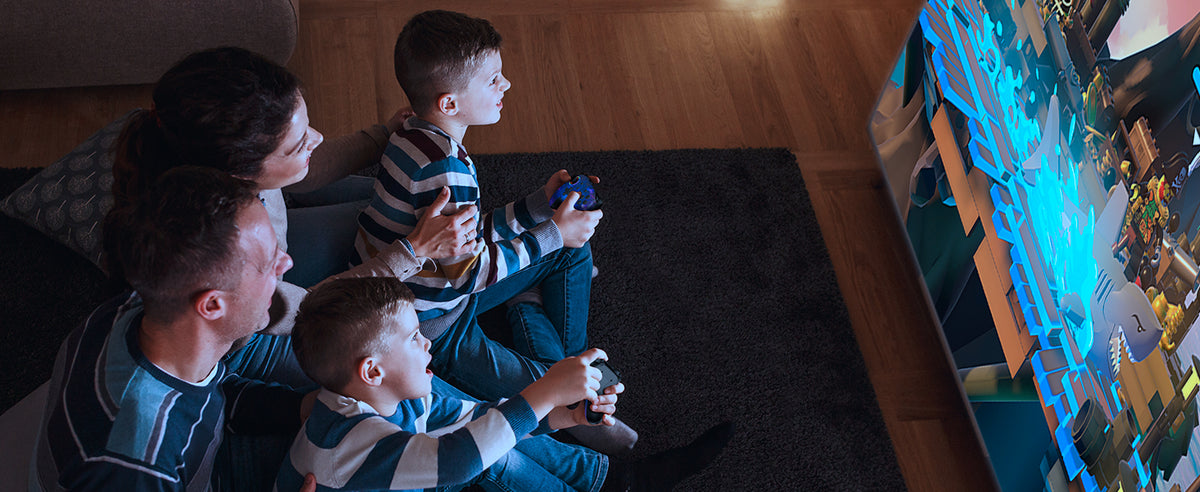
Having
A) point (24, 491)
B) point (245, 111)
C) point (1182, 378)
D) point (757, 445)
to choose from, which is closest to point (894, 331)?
point (757, 445)

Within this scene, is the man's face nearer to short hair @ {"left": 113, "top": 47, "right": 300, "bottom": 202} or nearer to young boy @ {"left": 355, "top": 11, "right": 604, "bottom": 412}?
short hair @ {"left": 113, "top": 47, "right": 300, "bottom": 202}

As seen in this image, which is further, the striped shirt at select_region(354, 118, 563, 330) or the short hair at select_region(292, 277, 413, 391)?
the striped shirt at select_region(354, 118, 563, 330)

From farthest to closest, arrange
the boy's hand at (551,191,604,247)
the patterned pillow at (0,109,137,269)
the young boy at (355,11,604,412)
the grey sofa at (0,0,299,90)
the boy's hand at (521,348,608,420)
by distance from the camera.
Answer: the grey sofa at (0,0,299,90) → the patterned pillow at (0,109,137,269) → the boy's hand at (551,191,604,247) → the young boy at (355,11,604,412) → the boy's hand at (521,348,608,420)

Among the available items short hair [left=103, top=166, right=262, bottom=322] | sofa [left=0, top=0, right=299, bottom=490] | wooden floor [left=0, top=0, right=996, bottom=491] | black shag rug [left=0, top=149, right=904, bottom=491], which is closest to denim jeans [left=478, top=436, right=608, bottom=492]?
black shag rug [left=0, top=149, right=904, bottom=491]

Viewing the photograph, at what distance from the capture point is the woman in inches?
53.3

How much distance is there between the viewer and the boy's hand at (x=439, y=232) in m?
1.55

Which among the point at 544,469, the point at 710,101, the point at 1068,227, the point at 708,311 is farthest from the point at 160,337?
the point at 710,101

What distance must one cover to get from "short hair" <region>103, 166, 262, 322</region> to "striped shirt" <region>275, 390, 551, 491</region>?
0.25 m

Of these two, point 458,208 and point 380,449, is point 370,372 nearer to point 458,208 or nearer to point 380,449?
point 380,449

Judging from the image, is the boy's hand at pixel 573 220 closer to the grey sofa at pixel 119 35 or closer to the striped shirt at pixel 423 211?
the striped shirt at pixel 423 211

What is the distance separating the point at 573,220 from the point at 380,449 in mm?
640

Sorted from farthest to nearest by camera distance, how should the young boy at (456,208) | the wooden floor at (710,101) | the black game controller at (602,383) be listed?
the wooden floor at (710,101) < the young boy at (456,208) < the black game controller at (602,383)

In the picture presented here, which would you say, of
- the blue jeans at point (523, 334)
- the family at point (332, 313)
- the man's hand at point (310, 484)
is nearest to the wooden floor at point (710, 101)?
the family at point (332, 313)

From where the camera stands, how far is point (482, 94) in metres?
1.68
